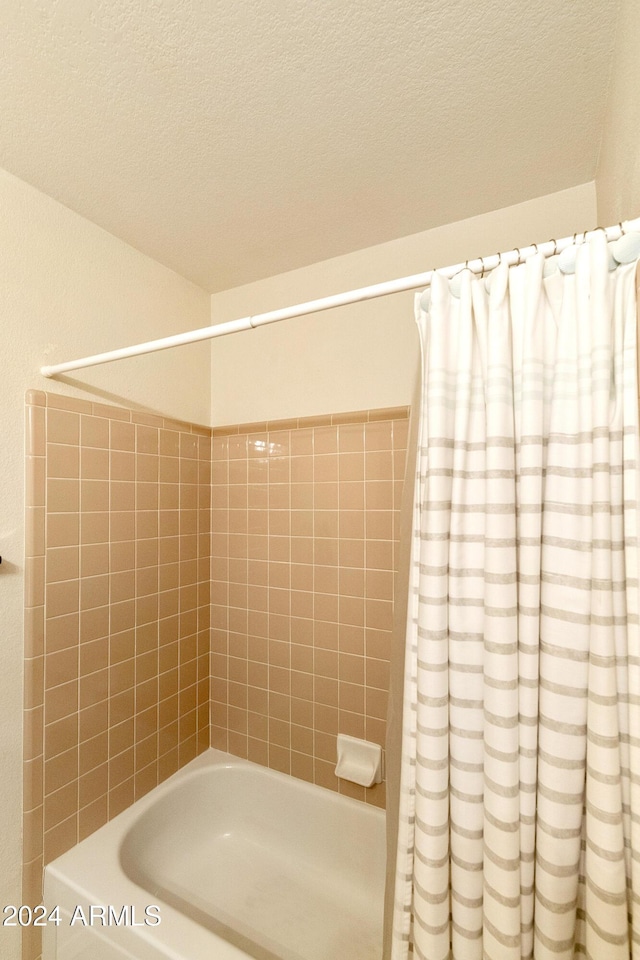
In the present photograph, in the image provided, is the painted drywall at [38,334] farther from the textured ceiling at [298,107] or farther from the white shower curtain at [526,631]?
the white shower curtain at [526,631]

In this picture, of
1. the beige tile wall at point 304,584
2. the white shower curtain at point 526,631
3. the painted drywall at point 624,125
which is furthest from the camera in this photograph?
the beige tile wall at point 304,584

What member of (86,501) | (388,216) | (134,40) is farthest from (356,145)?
(86,501)

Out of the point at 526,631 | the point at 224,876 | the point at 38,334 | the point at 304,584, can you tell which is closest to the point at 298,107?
the point at 38,334

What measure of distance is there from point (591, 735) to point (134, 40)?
4.72 feet

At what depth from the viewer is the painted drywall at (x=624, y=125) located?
76cm

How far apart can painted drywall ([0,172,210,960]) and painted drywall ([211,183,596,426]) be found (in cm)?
33

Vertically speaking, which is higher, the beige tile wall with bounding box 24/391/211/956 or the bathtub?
the beige tile wall with bounding box 24/391/211/956

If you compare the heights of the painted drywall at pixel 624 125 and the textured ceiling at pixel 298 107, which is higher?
the textured ceiling at pixel 298 107

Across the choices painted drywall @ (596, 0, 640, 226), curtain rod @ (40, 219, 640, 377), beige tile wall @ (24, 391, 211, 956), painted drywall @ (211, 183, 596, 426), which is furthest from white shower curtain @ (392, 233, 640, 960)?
beige tile wall @ (24, 391, 211, 956)

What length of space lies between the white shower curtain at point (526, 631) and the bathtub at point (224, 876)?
30.3 inches

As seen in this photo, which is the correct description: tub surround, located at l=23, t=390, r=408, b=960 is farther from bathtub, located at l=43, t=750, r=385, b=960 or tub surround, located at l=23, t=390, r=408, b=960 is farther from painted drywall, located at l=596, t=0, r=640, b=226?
painted drywall, located at l=596, t=0, r=640, b=226

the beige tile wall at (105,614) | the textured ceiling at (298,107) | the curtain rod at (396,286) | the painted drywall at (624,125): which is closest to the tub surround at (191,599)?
the beige tile wall at (105,614)

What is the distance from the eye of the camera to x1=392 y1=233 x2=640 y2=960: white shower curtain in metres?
0.57

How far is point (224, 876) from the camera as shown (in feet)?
5.05
